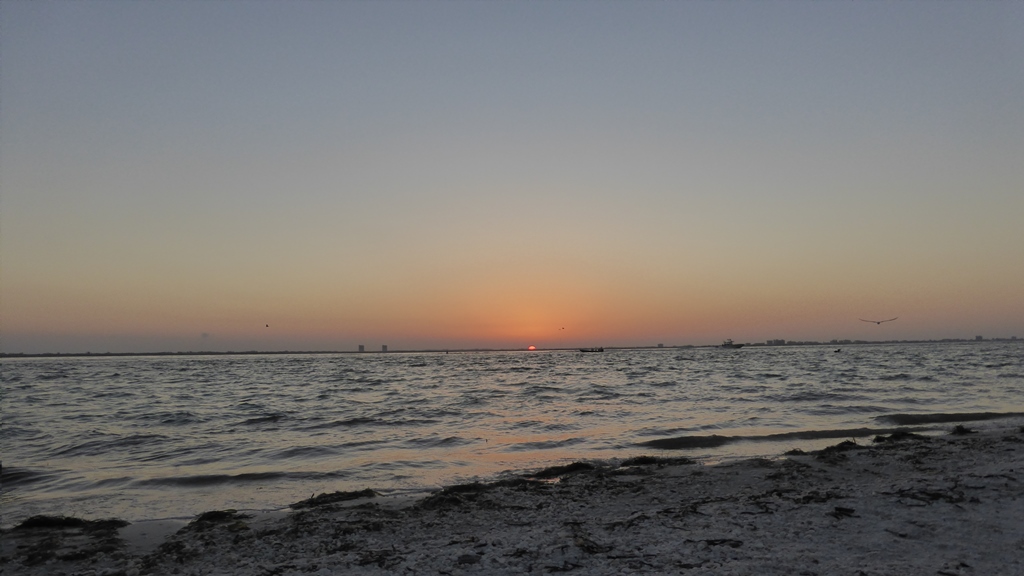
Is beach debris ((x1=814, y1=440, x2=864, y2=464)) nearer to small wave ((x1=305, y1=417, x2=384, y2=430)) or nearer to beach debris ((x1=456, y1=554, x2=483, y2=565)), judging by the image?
beach debris ((x1=456, y1=554, x2=483, y2=565))

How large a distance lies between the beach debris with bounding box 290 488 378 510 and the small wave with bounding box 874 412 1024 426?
16616mm

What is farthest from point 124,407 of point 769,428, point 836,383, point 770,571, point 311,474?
point 836,383

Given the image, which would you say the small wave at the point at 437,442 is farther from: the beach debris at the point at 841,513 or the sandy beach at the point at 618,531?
the beach debris at the point at 841,513

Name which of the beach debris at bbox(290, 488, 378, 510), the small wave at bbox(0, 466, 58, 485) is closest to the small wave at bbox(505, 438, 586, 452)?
the beach debris at bbox(290, 488, 378, 510)

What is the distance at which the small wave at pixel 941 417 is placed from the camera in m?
18.5

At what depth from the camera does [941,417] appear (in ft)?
62.3

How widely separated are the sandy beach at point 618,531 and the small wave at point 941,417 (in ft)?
29.9

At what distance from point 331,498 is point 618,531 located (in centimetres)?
510

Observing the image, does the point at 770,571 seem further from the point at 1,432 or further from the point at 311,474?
the point at 1,432

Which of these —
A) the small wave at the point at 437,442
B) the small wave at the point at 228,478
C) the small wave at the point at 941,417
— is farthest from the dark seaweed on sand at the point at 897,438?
the small wave at the point at 228,478

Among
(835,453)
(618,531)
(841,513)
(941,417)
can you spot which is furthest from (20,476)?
(941,417)

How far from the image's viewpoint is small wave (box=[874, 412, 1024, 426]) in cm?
1848

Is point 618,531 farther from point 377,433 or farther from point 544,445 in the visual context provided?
point 377,433

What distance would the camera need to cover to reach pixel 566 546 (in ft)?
19.9
